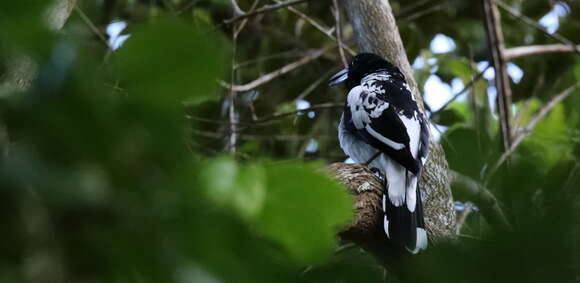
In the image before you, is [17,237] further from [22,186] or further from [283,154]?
[283,154]

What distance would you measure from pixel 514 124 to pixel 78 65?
18.6 feet

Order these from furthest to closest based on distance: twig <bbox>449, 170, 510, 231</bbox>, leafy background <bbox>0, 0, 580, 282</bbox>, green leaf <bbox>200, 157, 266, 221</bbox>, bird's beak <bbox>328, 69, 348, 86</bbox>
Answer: bird's beak <bbox>328, 69, 348, 86</bbox> → twig <bbox>449, 170, 510, 231</bbox> → green leaf <bbox>200, 157, 266, 221</bbox> → leafy background <bbox>0, 0, 580, 282</bbox>

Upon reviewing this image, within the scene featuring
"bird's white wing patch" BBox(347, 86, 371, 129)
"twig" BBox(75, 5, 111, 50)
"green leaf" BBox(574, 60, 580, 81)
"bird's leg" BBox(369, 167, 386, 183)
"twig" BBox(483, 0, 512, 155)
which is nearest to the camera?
"twig" BBox(75, 5, 111, 50)

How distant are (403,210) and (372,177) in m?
0.31

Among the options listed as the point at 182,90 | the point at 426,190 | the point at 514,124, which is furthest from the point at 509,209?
the point at 514,124

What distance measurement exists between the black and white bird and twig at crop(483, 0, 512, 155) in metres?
0.65

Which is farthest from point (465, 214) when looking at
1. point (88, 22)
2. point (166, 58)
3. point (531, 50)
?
point (166, 58)

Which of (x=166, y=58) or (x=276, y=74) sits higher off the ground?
(x=166, y=58)

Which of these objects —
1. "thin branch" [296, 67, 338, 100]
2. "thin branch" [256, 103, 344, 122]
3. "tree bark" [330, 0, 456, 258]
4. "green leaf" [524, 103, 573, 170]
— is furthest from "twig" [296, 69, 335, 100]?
"green leaf" [524, 103, 573, 170]

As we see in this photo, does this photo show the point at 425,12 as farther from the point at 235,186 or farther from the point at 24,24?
the point at 24,24

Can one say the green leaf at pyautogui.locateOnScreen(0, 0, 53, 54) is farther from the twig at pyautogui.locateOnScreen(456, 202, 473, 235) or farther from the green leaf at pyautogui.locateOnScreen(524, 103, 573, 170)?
the green leaf at pyautogui.locateOnScreen(524, 103, 573, 170)

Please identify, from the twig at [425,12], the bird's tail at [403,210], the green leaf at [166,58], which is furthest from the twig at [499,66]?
the green leaf at [166,58]

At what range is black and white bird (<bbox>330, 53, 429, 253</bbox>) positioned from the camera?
403 cm

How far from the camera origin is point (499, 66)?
17.9ft
